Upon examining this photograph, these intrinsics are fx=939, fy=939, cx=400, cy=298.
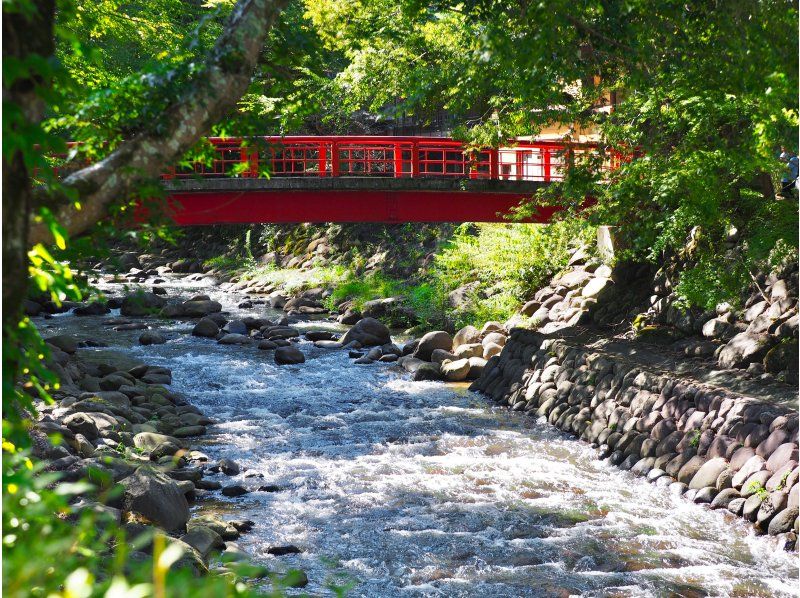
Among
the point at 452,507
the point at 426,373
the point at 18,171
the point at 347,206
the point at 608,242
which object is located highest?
the point at 18,171

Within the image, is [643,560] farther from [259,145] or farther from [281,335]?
[281,335]

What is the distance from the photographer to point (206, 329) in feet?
74.8

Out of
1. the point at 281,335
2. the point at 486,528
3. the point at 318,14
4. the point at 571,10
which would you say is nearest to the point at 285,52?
the point at 571,10

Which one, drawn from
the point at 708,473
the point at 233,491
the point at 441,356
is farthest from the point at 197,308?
the point at 708,473

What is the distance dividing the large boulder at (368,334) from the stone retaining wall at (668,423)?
14.4ft

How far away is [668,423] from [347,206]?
28.8 feet

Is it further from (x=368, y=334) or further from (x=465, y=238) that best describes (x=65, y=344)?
(x=465, y=238)

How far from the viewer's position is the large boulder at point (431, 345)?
64.9ft

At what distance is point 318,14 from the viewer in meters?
16.9

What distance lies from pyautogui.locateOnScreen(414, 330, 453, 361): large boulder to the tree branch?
14631mm

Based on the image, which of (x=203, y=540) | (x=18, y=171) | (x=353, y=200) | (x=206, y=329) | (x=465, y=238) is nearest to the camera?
(x=18, y=171)

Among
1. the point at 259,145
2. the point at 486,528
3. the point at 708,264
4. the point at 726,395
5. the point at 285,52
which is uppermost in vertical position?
the point at 285,52

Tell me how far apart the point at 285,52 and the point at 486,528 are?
616 centimetres

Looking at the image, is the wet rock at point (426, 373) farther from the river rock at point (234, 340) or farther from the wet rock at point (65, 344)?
the wet rock at point (65, 344)
